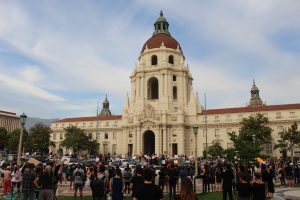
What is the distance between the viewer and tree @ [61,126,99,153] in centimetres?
7956

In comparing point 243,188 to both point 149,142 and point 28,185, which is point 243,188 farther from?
point 149,142

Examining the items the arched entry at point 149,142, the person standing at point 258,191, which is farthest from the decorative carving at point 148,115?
the person standing at point 258,191

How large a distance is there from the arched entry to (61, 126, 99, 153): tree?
13.7 meters

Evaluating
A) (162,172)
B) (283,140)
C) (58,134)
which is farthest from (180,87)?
(162,172)

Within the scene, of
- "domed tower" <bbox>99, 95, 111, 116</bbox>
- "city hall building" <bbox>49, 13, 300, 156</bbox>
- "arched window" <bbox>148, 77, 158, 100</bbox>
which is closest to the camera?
"city hall building" <bbox>49, 13, 300, 156</bbox>

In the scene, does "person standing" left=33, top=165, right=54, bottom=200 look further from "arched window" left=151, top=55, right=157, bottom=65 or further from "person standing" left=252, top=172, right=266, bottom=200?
"arched window" left=151, top=55, right=157, bottom=65

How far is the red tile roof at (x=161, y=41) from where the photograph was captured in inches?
3391

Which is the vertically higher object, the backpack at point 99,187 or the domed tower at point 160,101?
the domed tower at point 160,101

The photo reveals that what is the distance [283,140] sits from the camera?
66.9 m

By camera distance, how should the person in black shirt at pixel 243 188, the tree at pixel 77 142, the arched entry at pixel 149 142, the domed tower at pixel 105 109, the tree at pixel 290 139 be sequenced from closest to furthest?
the person in black shirt at pixel 243 188
the tree at pixel 290 139
the tree at pixel 77 142
the arched entry at pixel 149 142
the domed tower at pixel 105 109

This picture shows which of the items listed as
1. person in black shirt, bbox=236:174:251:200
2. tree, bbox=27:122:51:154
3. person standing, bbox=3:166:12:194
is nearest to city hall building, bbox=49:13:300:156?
tree, bbox=27:122:51:154

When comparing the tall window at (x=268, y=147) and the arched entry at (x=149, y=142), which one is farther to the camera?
the arched entry at (x=149, y=142)

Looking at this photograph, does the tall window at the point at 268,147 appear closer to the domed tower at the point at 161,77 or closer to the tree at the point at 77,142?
the domed tower at the point at 161,77

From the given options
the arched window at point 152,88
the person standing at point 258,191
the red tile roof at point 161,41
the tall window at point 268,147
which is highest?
the red tile roof at point 161,41
